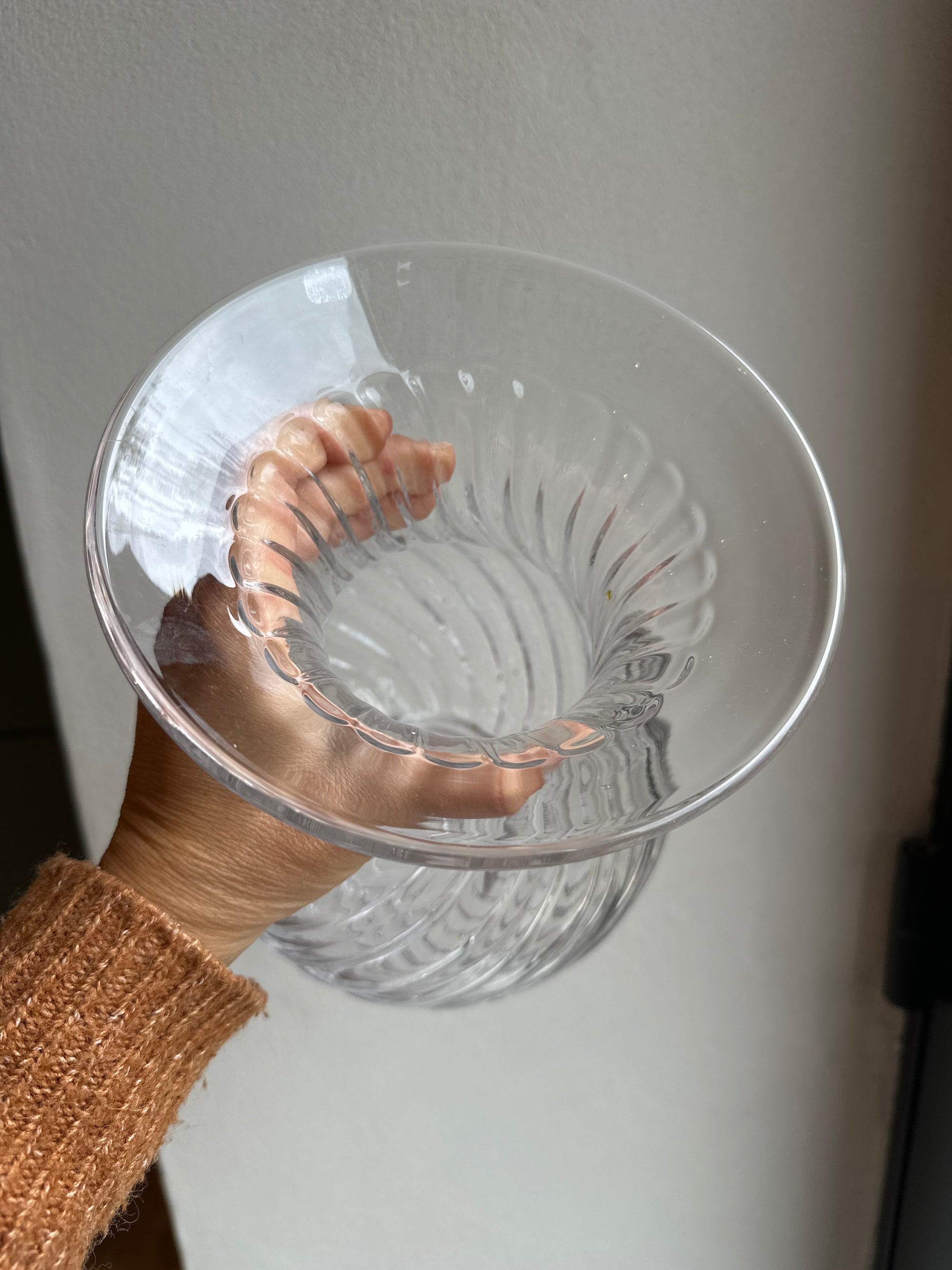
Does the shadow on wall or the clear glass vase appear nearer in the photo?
the clear glass vase

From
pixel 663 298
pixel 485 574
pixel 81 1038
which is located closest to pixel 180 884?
pixel 81 1038

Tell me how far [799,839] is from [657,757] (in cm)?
27

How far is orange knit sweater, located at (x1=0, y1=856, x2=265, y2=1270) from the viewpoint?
33cm

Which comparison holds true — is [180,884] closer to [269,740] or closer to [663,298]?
[269,740]

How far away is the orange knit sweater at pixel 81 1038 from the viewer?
0.33 meters

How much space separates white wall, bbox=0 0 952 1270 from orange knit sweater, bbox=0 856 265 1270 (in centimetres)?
16

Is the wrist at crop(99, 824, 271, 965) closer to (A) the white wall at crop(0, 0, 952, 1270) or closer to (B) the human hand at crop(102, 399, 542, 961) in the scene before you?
(B) the human hand at crop(102, 399, 542, 961)

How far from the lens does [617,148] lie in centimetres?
48

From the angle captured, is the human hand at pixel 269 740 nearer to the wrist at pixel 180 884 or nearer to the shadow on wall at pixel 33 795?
the wrist at pixel 180 884

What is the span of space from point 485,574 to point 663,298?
18 centimetres

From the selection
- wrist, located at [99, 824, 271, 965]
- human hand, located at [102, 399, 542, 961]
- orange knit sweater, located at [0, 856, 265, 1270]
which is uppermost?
human hand, located at [102, 399, 542, 961]

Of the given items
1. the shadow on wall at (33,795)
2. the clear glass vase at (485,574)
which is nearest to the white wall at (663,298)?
the shadow on wall at (33,795)

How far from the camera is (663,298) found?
1.60 feet

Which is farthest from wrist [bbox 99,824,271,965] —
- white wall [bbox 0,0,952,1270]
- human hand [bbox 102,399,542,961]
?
white wall [bbox 0,0,952,1270]
